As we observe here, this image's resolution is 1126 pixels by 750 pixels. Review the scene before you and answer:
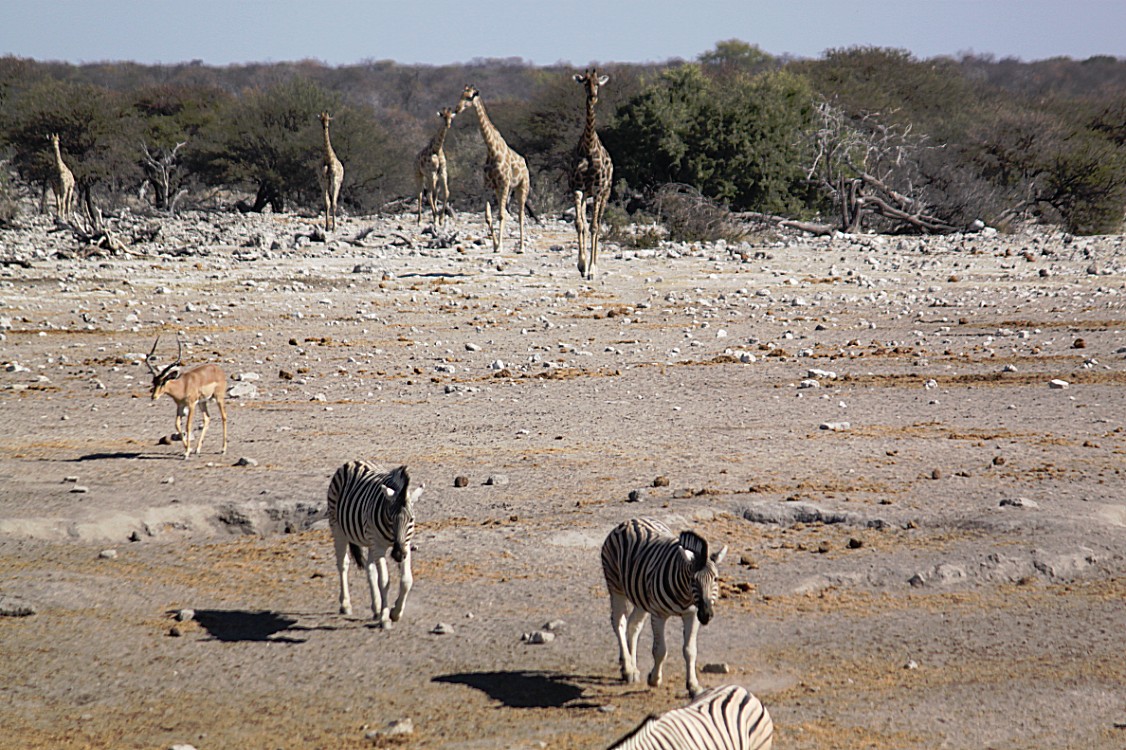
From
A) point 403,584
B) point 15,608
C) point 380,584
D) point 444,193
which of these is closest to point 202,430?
point 15,608

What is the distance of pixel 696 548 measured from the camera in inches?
199

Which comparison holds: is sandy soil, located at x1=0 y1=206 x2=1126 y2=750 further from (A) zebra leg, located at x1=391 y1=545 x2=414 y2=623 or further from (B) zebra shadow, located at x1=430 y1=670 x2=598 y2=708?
(A) zebra leg, located at x1=391 y1=545 x2=414 y2=623

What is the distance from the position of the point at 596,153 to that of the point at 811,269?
459 centimetres

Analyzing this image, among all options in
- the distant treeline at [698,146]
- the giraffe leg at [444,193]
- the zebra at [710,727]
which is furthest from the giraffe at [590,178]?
the zebra at [710,727]

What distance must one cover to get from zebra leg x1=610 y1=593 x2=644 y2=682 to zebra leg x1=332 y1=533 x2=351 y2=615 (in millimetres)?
1717

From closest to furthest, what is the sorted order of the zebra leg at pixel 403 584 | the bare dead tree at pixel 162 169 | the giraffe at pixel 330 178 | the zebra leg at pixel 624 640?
the zebra leg at pixel 624 640
the zebra leg at pixel 403 584
the giraffe at pixel 330 178
the bare dead tree at pixel 162 169

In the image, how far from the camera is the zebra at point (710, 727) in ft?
12.4

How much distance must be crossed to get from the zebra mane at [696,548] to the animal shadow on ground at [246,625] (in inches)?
93.1

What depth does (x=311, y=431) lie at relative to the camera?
421 inches

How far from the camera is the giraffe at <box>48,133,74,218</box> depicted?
33.1 meters

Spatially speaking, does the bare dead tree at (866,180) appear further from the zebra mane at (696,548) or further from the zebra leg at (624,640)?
the zebra mane at (696,548)

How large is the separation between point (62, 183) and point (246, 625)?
101ft

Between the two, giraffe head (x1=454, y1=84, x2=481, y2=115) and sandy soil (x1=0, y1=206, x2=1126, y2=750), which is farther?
giraffe head (x1=454, y1=84, x2=481, y2=115)

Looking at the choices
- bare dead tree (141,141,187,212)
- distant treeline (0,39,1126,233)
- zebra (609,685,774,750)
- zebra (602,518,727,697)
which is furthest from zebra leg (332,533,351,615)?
bare dead tree (141,141,187,212)
